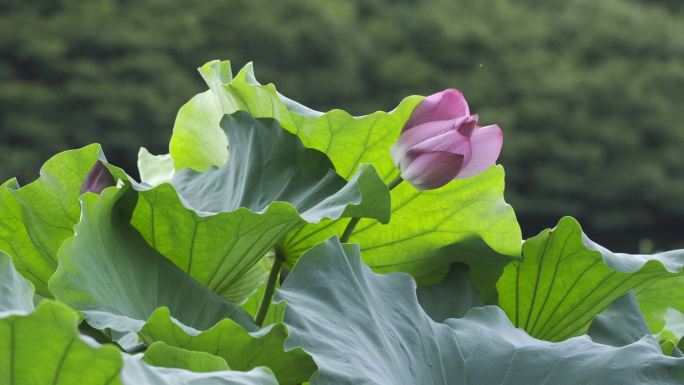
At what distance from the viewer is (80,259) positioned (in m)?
0.56

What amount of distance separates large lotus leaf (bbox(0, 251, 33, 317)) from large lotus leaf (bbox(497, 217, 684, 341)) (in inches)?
13.9

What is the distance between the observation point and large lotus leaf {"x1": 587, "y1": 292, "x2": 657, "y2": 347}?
64 cm

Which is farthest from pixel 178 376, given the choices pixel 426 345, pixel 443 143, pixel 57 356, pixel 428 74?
pixel 428 74

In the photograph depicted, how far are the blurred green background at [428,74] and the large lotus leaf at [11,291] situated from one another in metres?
10.8

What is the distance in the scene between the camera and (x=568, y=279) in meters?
0.73

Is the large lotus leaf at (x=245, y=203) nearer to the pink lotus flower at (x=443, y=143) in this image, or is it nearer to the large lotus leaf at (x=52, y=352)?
the pink lotus flower at (x=443, y=143)

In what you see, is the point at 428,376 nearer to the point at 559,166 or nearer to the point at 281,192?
the point at 281,192

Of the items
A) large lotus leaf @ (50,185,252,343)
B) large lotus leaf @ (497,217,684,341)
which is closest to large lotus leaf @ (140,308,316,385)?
large lotus leaf @ (50,185,252,343)

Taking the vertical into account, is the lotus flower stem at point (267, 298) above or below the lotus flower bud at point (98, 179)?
below

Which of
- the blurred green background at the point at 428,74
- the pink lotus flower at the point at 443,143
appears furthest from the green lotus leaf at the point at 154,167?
the blurred green background at the point at 428,74

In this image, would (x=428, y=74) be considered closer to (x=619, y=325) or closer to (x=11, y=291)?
(x=619, y=325)

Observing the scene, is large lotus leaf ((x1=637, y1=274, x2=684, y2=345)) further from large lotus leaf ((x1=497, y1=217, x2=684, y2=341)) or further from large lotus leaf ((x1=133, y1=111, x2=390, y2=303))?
large lotus leaf ((x1=133, y1=111, x2=390, y2=303))

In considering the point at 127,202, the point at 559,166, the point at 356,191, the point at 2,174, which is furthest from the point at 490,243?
the point at 559,166

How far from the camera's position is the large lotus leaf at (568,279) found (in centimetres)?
72
